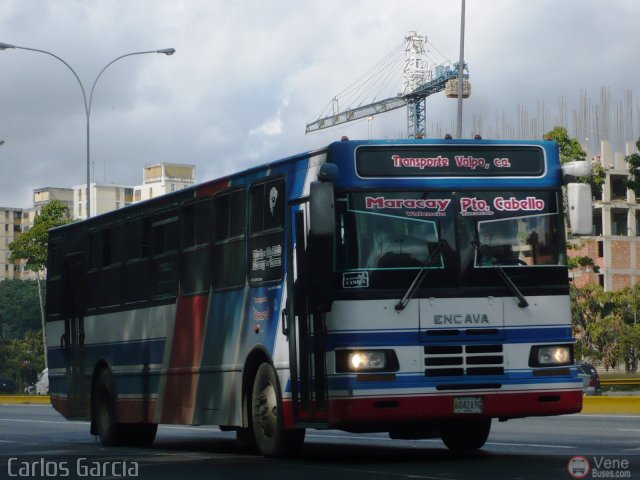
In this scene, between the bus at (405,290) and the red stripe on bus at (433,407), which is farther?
the bus at (405,290)

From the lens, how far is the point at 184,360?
17.7 m

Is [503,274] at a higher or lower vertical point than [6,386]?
higher

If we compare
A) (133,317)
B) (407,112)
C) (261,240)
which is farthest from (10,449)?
(407,112)

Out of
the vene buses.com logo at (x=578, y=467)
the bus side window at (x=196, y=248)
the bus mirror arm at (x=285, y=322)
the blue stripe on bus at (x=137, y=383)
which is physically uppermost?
the bus side window at (x=196, y=248)

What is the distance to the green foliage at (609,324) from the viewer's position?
3061 inches

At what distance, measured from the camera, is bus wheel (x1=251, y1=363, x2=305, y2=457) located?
14844 millimetres

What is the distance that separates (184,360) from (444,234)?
16.3 ft

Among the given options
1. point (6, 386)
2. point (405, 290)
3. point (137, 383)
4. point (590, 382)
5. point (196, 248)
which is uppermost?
point (196, 248)

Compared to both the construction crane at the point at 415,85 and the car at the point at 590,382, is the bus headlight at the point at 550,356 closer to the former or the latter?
the car at the point at 590,382

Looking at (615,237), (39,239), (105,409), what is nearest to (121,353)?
(105,409)

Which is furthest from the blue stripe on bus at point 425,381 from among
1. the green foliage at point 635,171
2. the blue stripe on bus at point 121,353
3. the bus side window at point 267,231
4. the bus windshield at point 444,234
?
the green foliage at point 635,171

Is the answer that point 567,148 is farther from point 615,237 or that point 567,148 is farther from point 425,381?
point 615,237

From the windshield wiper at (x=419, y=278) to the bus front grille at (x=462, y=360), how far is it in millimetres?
494

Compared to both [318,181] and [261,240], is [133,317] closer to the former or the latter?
[261,240]
